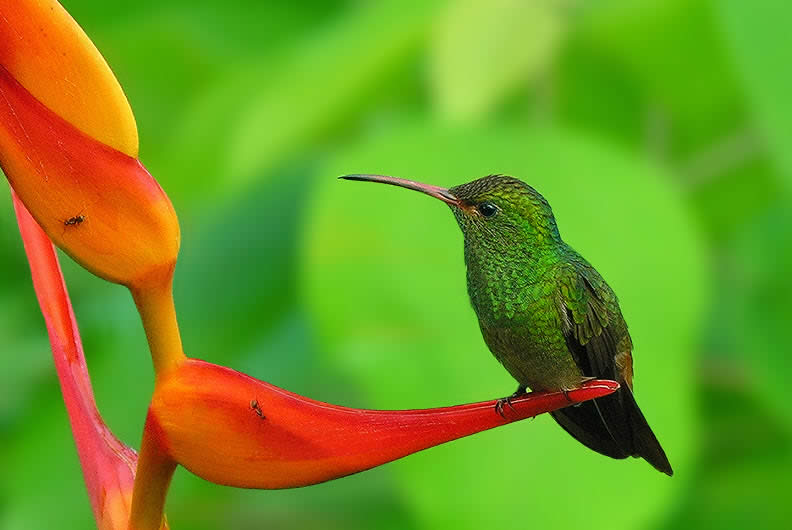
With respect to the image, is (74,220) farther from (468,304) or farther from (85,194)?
(468,304)

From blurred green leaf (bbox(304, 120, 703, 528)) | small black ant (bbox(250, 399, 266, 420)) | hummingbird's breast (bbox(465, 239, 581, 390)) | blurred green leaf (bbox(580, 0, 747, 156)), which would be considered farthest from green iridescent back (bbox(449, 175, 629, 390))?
Answer: blurred green leaf (bbox(580, 0, 747, 156))

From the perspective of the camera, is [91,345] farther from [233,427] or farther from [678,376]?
[233,427]

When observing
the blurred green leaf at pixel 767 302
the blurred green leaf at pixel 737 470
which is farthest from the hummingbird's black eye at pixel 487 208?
the blurred green leaf at pixel 737 470

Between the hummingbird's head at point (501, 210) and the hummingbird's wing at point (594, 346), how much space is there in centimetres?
2

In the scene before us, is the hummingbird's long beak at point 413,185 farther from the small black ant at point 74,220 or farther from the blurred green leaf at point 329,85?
the blurred green leaf at point 329,85

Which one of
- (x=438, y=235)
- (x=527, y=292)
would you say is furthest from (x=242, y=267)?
(x=527, y=292)

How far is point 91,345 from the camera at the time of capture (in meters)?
1.16

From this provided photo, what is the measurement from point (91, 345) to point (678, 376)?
2.07 ft

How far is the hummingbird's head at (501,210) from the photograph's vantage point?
0.38 metres

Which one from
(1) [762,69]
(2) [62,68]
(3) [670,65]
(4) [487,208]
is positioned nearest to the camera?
(2) [62,68]

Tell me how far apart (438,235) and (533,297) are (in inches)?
12.9

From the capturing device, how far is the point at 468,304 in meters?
0.72

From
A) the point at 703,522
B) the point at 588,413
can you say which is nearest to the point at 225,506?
the point at 703,522

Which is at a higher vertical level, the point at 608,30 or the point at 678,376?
the point at 608,30
